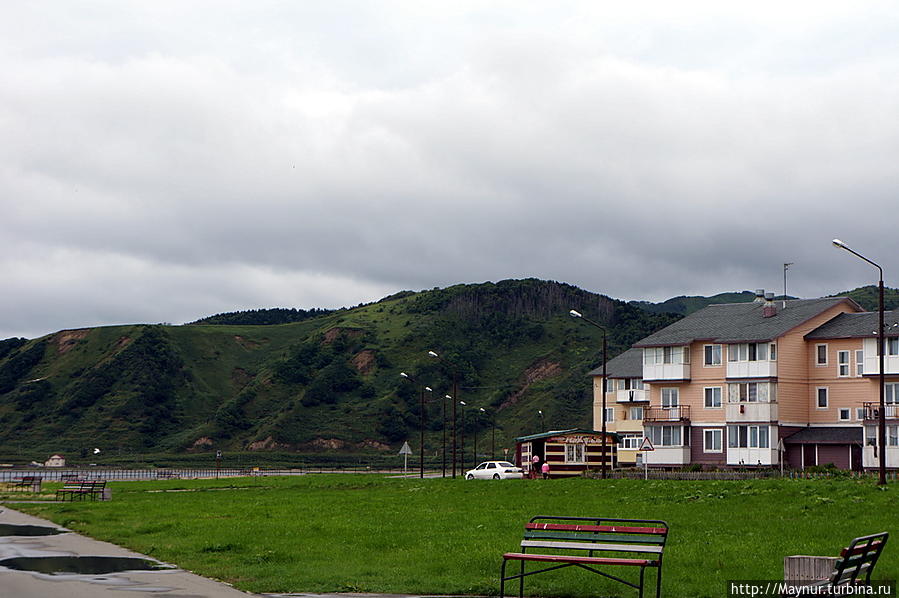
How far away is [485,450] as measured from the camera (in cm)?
15862

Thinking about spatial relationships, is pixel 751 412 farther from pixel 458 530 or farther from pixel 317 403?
pixel 317 403

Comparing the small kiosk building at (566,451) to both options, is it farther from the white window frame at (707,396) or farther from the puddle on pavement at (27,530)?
the puddle on pavement at (27,530)

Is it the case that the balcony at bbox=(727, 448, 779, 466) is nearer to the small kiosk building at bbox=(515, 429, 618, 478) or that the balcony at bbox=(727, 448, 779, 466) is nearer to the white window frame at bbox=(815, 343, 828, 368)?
the white window frame at bbox=(815, 343, 828, 368)

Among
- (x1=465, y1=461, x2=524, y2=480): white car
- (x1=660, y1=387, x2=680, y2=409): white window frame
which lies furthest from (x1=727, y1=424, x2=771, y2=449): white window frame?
(x1=465, y1=461, x2=524, y2=480): white car

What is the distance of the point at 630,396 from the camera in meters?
96.6

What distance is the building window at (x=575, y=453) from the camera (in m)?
76.8

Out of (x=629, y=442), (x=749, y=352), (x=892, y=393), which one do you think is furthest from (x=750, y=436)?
(x=629, y=442)

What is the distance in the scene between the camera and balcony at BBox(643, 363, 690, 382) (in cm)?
7869

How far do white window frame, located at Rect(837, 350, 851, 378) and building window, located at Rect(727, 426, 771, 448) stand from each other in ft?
21.2

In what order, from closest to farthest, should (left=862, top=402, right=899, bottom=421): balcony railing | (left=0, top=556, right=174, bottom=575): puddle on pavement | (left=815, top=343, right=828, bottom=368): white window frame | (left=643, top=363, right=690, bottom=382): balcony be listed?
(left=0, top=556, right=174, bottom=575): puddle on pavement, (left=862, top=402, right=899, bottom=421): balcony railing, (left=815, top=343, right=828, bottom=368): white window frame, (left=643, top=363, right=690, bottom=382): balcony

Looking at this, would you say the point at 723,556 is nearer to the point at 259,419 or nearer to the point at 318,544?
the point at 318,544

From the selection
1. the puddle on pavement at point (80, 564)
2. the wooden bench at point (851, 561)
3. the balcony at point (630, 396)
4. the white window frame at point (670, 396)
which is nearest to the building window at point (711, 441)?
the white window frame at point (670, 396)

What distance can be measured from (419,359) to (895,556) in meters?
172

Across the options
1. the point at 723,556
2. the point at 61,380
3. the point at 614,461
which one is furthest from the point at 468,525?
the point at 61,380
